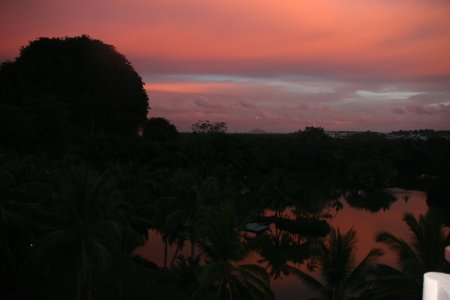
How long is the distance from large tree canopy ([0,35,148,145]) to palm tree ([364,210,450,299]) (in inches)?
1950

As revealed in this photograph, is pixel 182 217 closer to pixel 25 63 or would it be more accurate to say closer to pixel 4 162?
pixel 4 162

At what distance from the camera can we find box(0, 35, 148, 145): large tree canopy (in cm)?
6395

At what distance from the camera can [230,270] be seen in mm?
17359

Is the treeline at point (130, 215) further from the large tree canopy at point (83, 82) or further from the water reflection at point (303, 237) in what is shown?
the large tree canopy at point (83, 82)

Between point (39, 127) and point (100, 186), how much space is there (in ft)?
112

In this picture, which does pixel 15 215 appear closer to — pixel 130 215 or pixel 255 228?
pixel 130 215

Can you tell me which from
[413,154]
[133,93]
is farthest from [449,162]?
[133,93]

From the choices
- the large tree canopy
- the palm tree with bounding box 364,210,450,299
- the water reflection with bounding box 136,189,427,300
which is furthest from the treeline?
the large tree canopy

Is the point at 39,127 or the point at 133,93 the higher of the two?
the point at 133,93

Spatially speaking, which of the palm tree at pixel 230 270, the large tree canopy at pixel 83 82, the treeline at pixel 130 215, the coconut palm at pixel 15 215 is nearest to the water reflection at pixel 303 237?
the treeline at pixel 130 215

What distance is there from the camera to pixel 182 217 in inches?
1039

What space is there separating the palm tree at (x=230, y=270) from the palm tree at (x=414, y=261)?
4.44 m

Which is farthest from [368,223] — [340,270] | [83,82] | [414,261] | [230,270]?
[83,82]

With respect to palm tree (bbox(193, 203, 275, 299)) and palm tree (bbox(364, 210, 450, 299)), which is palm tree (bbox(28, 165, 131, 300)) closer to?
palm tree (bbox(193, 203, 275, 299))
